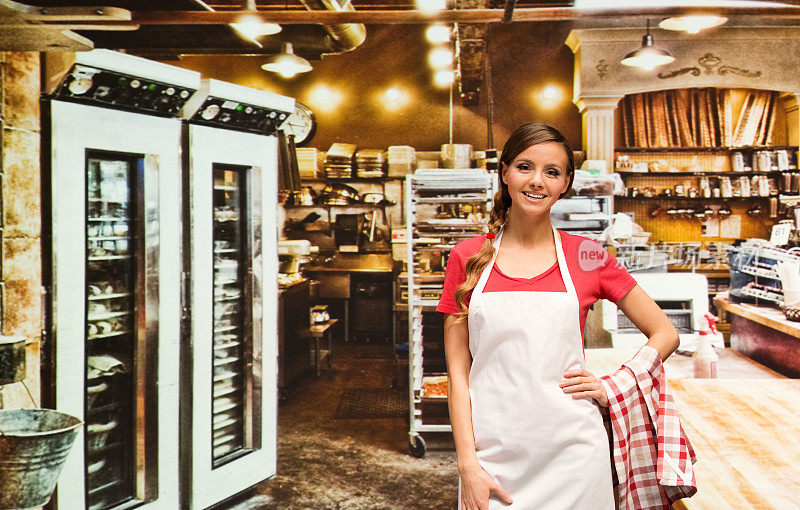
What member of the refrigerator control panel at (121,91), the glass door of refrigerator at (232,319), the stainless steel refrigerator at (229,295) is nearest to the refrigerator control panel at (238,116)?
the stainless steel refrigerator at (229,295)

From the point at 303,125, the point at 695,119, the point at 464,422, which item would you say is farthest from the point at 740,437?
the point at 303,125

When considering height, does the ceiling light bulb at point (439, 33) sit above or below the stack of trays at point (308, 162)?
above

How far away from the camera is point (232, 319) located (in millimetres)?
3658

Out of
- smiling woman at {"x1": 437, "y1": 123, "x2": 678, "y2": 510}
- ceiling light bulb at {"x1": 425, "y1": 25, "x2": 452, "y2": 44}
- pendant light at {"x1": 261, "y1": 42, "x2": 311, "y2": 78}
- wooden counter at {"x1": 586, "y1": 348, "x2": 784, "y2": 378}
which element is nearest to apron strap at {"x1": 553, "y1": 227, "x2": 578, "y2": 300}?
smiling woman at {"x1": 437, "y1": 123, "x2": 678, "y2": 510}

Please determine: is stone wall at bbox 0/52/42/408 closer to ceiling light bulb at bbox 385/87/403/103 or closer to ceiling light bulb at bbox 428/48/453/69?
ceiling light bulb at bbox 428/48/453/69

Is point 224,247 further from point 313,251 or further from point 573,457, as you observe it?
point 313,251

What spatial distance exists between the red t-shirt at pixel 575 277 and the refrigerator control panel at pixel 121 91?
1810 mm

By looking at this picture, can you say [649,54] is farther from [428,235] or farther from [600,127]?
[428,235]

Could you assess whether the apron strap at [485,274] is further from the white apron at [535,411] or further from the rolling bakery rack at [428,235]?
the rolling bakery rack at [428,235]

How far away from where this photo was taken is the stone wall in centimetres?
251

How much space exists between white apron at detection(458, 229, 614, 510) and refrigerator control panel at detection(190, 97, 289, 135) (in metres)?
2.14

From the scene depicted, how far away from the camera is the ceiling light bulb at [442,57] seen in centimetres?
787

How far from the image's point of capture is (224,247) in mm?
3641

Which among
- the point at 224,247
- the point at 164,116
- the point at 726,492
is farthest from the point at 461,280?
the point at 224,247
